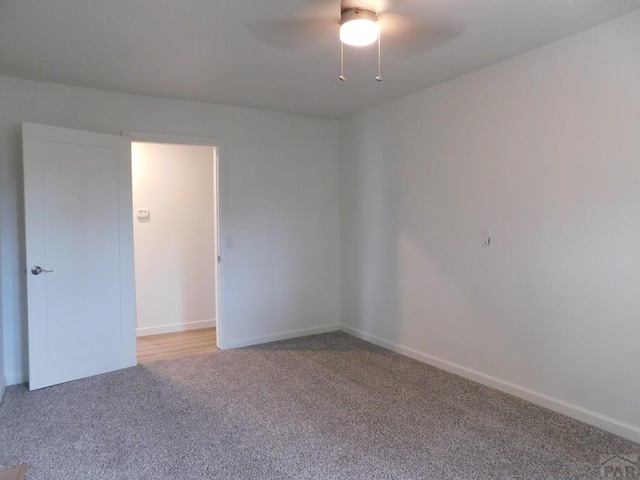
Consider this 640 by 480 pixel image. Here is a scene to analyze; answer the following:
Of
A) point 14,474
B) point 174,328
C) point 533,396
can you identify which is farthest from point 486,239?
point 174,328

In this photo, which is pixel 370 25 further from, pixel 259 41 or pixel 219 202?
pixel 219 202

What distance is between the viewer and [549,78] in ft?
9.17

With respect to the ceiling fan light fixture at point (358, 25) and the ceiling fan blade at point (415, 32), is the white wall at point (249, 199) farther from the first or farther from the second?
the ceiling fan light fixture at point (358, 25)

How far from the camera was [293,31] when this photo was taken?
257 cm

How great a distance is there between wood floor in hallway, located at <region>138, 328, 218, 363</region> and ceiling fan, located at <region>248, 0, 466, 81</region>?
302cm

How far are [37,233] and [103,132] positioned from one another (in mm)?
1039

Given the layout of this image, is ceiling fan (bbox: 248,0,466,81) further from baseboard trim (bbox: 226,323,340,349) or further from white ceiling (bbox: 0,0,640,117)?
baseboard trim (bbox: 226,323,340,349)

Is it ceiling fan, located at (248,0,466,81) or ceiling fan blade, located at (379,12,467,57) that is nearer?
ceiling fan, located at (248,0,466,81)

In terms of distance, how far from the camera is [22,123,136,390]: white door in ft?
10.6

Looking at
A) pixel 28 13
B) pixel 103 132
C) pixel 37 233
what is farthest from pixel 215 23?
pixel 37 233

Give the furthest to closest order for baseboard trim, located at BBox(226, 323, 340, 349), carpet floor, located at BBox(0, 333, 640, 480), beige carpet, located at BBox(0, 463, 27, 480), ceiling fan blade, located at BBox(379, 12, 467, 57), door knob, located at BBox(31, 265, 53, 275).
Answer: baseboard trim, located at BBox(226, 323, 340, 349) → door knob, located at BBox(31, 265, 53, 275) → ceiling fan blade, located at BBox(379, 12, 467, 57) → carpet floor, located at BBox(0, 333, 640, 480) → beige carpet, located at BBox(0, 463, 27, 480)

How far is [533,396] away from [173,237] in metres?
4.05

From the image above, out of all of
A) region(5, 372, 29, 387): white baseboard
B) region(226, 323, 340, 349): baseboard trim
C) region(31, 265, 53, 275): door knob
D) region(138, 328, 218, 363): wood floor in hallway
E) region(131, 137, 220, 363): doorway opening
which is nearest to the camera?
region(31, 265, 53, 275): door knob

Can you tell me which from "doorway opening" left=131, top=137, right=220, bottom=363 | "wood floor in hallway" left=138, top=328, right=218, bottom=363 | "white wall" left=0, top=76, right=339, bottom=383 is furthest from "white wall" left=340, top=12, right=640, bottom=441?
"doorway opening" left=131, top=137, right=220, bottom=363
